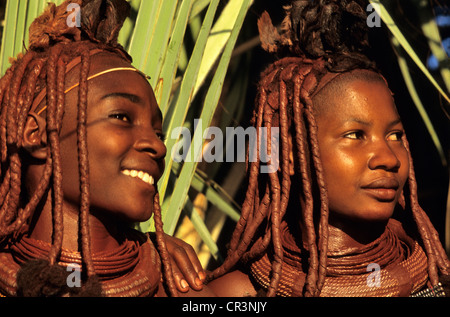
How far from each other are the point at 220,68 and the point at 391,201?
0.99 meters

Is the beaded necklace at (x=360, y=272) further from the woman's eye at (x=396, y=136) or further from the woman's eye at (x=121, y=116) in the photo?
the woman's eye at (x=121, y=116)

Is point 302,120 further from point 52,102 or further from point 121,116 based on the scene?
point 52,102

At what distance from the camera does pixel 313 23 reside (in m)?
3.06

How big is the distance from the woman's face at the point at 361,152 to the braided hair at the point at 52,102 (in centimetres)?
71

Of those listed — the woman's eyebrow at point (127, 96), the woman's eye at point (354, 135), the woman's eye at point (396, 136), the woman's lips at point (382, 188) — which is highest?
the woman's eyebrow at point (127, 96)

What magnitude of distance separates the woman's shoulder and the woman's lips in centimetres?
60

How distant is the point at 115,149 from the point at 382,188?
101cm

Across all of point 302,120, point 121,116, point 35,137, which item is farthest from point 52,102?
point 302,120

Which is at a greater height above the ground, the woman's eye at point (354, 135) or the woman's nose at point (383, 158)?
the woman's eye at point (354, 135)

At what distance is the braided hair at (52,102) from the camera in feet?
8.48

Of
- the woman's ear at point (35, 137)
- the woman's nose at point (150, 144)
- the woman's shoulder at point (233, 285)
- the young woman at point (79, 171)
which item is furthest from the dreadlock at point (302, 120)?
the woman's ear at point (35, 137)

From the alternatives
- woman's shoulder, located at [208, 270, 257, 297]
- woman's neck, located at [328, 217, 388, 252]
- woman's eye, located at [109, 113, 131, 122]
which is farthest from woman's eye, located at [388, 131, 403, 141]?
woman's eye, located at [109, 113, 131, 122]

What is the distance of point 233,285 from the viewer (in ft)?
9.68

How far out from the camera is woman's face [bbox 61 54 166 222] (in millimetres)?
2627
